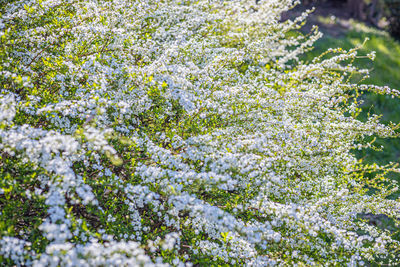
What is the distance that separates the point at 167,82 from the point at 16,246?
1.98 metres

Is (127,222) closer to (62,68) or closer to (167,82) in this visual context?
(167,82)

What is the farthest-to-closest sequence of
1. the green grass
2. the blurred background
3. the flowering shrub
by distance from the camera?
the blurred background, the green grass, the flowering shrub

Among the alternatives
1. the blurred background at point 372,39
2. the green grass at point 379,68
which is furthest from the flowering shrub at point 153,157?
the blurred background at point 372,39

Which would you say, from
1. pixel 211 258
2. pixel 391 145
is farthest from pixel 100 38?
pixel 391 145

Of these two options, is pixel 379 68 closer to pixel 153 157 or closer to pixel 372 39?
pixel 372 39

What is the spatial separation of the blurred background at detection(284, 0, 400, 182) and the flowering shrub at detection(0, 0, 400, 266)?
11.9 feet

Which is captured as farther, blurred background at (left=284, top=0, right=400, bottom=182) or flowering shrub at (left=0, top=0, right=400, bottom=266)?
blurred background at (left=284, top=0, right=400, bottom=182)

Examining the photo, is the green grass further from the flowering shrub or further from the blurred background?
the flowering shrub

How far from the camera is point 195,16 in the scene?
585 cm

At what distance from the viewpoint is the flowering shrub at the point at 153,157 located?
2.84 m

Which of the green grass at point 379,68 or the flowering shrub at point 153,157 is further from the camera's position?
the green grass at point 379,68

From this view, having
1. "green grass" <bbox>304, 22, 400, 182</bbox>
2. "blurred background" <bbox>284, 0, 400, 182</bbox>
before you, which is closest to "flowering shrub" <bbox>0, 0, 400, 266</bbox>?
"green grass" <bbox>304, 22, 400, 182</bbox>

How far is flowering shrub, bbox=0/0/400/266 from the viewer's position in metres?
2.84

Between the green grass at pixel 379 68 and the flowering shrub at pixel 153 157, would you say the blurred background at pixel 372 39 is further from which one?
the flowering shrub at pixel 153 157
